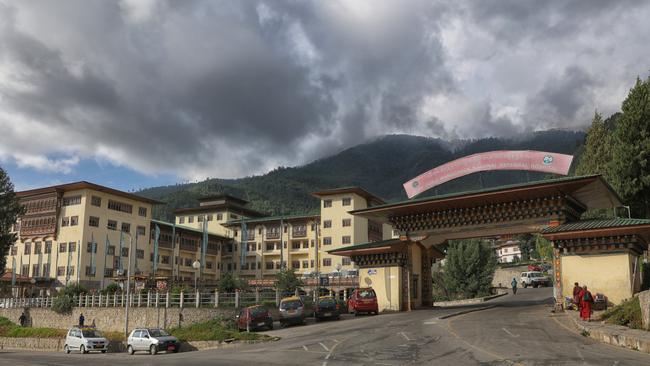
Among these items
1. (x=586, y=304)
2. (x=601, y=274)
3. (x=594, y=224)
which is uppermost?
(x=594, y=224)

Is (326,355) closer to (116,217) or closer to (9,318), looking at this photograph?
(9,318)

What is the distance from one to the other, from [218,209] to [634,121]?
82.5 metres

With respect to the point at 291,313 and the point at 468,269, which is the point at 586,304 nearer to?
the point at 291,313

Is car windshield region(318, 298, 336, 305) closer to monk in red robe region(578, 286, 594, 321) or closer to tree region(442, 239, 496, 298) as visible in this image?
monk in red robe region(578, 286, 594, 321)

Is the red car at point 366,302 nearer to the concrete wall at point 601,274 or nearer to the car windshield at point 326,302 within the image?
the car windshield at point 326,302

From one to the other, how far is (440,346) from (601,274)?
1439 cm

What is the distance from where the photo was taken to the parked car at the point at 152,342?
1214 inches

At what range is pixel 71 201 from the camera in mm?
79500

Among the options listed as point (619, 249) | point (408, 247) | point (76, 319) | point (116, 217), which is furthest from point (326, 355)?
point (116, 217)

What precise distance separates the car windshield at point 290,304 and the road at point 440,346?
5088 mm

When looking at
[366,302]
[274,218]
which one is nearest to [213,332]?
[366,302]

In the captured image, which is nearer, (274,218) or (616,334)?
(616,334)

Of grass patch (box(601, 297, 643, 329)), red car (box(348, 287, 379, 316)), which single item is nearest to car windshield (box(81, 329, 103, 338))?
red car (box(348, 287, 379, 316))

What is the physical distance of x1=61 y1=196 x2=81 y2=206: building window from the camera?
78812 mm
